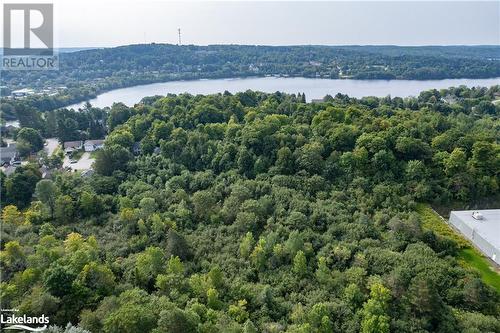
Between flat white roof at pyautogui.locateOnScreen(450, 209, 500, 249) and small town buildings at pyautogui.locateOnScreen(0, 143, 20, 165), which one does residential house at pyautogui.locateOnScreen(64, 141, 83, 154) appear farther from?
flat white roof at pyautogui.locateOnScreen(450, 209, 500, 249)

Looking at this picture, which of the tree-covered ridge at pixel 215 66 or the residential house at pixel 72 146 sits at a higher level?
the tree-covered ridge at pixel 215 66

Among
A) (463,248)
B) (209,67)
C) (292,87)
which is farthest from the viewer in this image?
(209,67)

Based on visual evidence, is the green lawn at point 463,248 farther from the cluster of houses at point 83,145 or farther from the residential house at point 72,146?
the residential house at point 72,146

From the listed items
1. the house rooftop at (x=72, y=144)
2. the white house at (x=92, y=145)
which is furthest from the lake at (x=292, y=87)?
the white house at (x=92, y=145)

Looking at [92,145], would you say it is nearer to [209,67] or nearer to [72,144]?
[72,144]

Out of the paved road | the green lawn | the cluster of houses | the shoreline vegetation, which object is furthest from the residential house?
the shoreline vegetation
